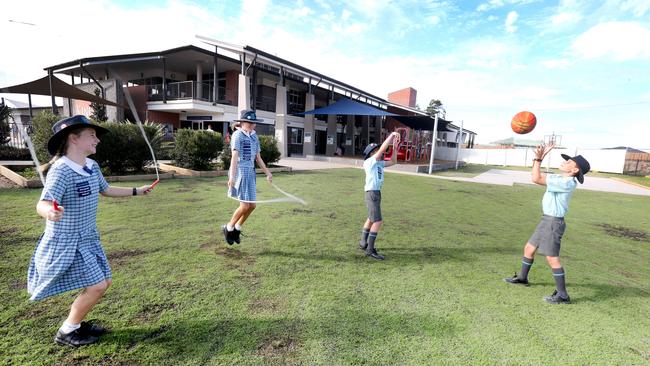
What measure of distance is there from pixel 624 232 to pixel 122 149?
13515 millimetres

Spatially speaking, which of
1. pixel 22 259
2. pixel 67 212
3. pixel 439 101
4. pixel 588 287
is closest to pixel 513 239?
pixel 588 287

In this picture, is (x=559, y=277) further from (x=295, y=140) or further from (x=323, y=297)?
(x=295, y=140)

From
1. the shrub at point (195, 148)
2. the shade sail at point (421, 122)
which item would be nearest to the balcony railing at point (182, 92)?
the shrub at point (195, 148)

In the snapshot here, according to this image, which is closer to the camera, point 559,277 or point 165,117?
point 559,277

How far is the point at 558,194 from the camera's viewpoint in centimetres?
358

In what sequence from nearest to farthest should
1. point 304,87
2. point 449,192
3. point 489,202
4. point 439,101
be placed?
point 489,202 → point 449,192 → point 304,87 → point 439,101

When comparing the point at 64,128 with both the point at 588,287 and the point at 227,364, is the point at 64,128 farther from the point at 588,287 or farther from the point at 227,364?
the point at 588,287

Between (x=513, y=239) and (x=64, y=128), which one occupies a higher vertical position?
(x=64, y=128)

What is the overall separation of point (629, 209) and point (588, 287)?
9408 millimetres

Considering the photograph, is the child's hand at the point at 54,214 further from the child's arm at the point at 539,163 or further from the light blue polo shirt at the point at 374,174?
the child's arm at the point at 539,163

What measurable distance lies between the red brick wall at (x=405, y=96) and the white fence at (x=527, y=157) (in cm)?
→ 1756

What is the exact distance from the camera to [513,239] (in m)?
6.07

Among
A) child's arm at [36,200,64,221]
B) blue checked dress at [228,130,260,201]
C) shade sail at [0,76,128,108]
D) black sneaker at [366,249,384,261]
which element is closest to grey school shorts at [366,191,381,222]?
black sneaker at [366,249,384,261]

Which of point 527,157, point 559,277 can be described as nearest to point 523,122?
point 559,277
